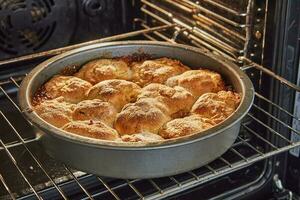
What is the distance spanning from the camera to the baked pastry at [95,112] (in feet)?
3.55

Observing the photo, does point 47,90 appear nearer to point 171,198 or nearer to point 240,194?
point 171,198

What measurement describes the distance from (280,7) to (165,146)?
1.51 ft

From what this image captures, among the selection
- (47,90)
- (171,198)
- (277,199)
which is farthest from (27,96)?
(277,199)

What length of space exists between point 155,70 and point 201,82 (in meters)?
0.12

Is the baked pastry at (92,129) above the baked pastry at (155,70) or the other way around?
the other way around

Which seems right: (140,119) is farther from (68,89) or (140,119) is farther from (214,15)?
(214,15)

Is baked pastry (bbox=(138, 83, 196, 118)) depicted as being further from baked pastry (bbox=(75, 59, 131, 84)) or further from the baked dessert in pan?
baked pastry (bbox=(75, 59, 131, 84))

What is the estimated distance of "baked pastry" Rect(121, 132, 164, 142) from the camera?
100 centimetres

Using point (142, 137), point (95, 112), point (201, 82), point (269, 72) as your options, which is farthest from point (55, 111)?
point (269, 72)

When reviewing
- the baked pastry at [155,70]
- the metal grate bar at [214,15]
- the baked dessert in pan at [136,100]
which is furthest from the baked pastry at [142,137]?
the metal grate bar at [214,15]

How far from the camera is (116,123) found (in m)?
1.07

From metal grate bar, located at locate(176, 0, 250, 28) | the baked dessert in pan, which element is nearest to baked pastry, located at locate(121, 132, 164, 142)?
the baked dessert in pan

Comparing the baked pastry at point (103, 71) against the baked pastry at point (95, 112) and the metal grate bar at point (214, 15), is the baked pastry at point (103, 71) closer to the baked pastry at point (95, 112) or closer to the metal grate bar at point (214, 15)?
the baked pastry at point (95, 112)

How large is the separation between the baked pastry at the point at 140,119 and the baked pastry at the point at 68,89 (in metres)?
0.13
